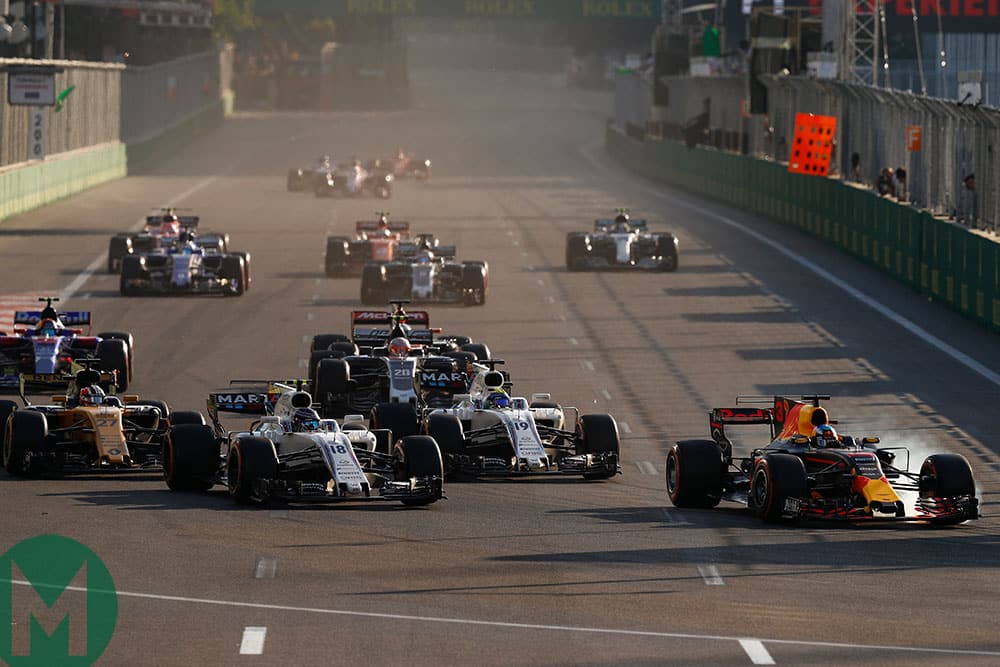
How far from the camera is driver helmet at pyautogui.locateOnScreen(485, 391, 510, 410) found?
82.6ft

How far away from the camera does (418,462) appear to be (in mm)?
22375

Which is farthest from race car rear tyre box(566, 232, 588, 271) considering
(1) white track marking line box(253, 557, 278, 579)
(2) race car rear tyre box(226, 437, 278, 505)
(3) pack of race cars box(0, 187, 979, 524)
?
(1) white track marking line box(253, 557, 278, 579)

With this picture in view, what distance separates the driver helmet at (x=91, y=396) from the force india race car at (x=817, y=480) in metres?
6.41

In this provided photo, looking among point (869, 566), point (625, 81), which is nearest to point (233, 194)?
point (625, 81)

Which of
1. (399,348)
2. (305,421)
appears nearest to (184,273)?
(399,348)

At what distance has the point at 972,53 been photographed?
103 meters

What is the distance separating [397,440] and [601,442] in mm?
2251

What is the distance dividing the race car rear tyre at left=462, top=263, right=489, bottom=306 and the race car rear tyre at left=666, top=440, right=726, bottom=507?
21398mm

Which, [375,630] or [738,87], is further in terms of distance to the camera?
[738,87]

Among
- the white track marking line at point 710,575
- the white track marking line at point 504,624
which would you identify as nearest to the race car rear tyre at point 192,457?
the white track marking line at point 504,624

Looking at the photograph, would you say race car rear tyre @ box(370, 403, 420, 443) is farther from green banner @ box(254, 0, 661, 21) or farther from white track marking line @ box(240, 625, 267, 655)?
green banner @ box(254, 0, 661, 21)

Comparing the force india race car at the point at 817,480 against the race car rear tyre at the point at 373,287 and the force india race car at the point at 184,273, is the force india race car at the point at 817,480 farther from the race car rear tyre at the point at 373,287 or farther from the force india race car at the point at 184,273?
the force india race car at the point at 184,273

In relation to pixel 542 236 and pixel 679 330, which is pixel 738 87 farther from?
pixel 679 330

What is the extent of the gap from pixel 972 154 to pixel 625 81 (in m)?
81.4
